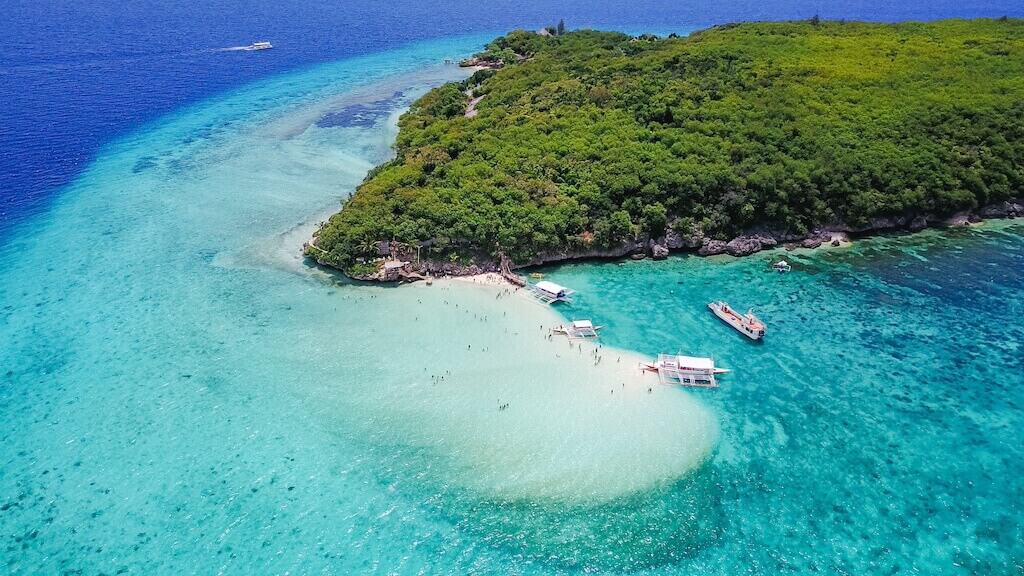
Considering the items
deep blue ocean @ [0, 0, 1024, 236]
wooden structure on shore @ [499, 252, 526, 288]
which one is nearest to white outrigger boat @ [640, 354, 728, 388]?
wooden structure on shore @ [499, 252, 526, 288]

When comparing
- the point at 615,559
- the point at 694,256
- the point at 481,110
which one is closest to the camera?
the point at 615,559

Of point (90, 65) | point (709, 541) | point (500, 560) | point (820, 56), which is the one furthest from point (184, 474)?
point (90, 65)

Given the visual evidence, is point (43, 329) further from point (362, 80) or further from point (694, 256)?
point (362, 80)

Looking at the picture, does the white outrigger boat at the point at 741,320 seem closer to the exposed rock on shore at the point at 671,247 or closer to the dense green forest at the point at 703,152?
the exposed rock on shore at the point at 671,247

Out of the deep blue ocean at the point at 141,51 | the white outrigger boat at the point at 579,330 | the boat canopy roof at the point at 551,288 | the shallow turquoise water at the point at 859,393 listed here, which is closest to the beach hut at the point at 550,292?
the boat canopy roof at the point at 551,288

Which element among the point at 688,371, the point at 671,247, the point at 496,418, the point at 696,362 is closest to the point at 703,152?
the point at 671,247

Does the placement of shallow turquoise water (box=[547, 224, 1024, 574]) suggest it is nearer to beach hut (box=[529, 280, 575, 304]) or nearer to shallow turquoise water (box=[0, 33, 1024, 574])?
shallow turquoise water (box=[0, 33, 1024, 574])

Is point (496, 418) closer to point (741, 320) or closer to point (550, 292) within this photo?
point (550, 292)
